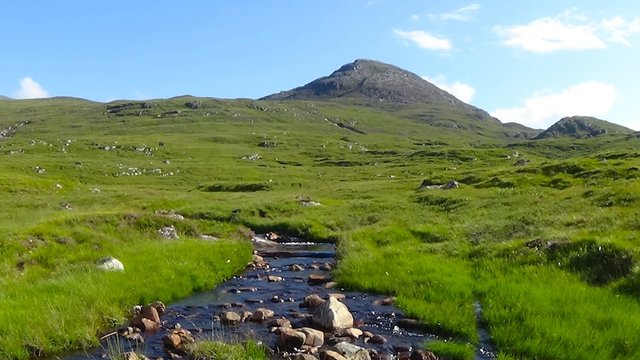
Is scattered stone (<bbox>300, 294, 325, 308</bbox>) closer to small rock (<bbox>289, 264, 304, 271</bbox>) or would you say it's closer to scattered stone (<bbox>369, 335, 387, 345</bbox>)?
scattered stone (<bbox>369, 335, 387, 345</bbox>)

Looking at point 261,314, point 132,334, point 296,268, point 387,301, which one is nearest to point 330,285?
point 387,301

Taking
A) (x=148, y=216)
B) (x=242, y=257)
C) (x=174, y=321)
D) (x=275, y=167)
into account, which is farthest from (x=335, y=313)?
(x=275, y=167)

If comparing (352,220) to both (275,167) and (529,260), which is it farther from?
(275,167)

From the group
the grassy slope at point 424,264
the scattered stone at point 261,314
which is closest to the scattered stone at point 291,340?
the scattered stone at point 261,314

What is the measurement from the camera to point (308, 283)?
2189cm

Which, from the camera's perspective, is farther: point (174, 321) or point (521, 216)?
point (521, 216)

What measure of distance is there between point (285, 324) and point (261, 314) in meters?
1.23

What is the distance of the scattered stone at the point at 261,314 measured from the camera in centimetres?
1593

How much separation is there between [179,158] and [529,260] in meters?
166

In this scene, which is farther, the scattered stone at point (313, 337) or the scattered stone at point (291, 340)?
the scattered stone at point (313, 337)

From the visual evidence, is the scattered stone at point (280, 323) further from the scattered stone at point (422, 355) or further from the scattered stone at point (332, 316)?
the scattered stone at point (422, 355)

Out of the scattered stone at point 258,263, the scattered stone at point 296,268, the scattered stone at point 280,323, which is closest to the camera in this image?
the scattered stone at point 280,323

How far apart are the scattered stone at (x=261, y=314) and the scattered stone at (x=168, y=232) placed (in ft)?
50.8

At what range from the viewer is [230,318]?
15719 mm
